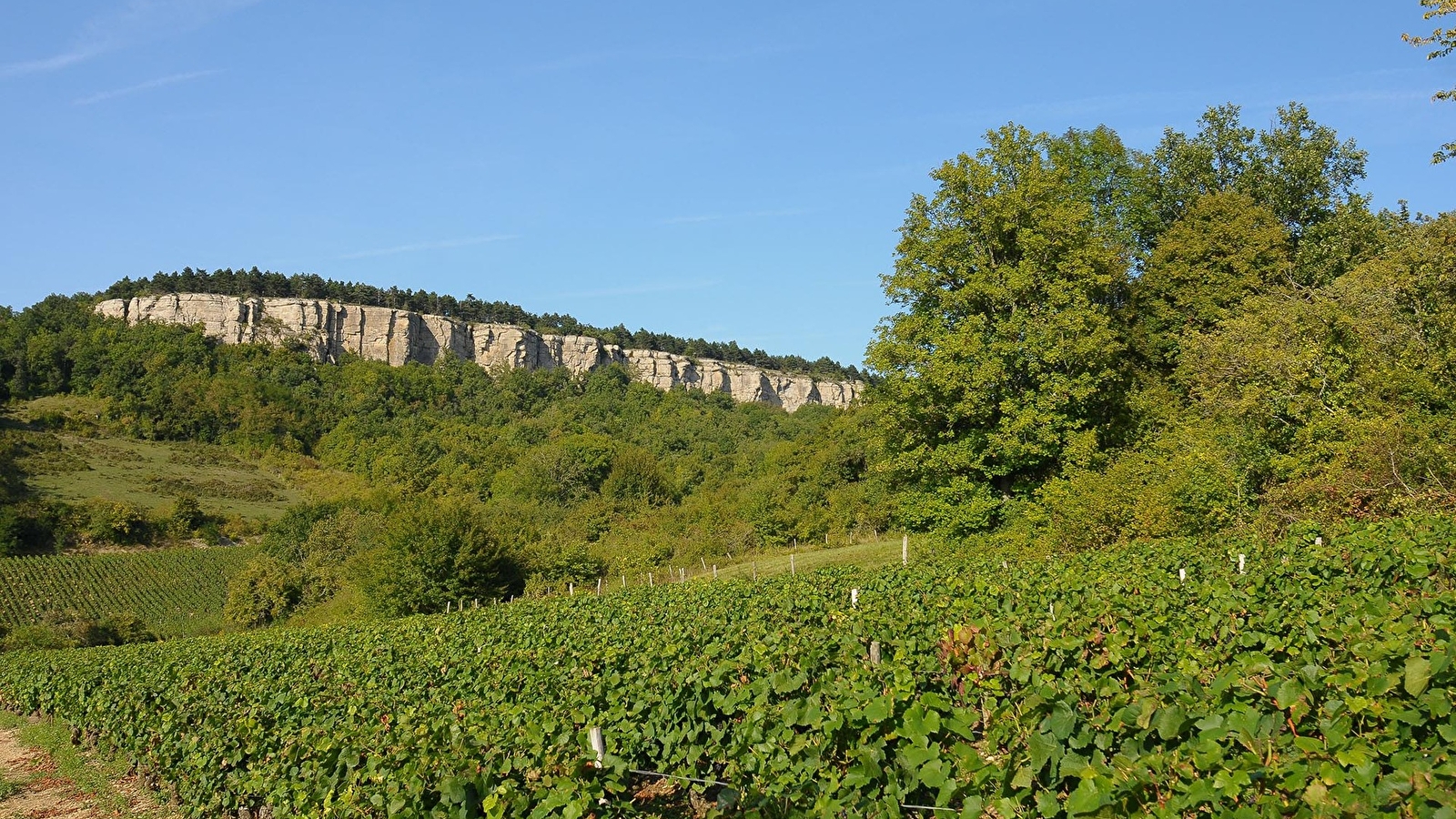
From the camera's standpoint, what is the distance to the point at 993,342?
21.8m

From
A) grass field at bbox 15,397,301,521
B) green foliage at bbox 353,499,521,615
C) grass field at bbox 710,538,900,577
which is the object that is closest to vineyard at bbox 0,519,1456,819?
grass field at bbox 710,538,900,577

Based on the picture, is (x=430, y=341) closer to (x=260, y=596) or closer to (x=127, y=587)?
(x=127, y=587)

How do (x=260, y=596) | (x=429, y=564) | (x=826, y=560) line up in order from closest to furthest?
(x=826, y=560) < (x=429, y=564) < (x=260, y=596)

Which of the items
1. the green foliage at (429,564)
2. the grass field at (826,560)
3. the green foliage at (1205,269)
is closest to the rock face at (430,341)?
the grass field at (826,560)

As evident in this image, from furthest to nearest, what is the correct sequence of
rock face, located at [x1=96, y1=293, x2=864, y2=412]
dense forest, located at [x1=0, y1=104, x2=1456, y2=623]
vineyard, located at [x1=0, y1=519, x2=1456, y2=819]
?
1. rock face, located at [x1=96, y1=293, x2=864, y2=412]
2. dense forest, located at [x1=0, y1=104, x2=1456, y2=623]
3. vineyard, located at [x1=0, y1=519, x2=1456, y2=819]

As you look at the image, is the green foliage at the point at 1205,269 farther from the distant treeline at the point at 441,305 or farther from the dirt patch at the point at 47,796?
the distant treeline at the point at 441,305

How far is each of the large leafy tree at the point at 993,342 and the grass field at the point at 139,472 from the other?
74.5 m

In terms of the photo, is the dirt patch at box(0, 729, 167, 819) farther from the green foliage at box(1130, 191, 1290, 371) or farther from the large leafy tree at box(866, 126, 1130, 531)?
the green foliage at box(1130, 191, 1290, 371)

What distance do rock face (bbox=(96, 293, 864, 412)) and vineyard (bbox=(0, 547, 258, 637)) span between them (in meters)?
68.4

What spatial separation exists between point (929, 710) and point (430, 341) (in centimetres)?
14814

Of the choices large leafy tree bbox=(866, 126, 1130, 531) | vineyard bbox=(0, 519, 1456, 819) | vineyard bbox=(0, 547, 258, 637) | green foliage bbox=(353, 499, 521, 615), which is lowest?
vineyard bbox=(0, 547, 258, 637)

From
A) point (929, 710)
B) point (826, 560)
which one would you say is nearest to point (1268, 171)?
point (826, 560)

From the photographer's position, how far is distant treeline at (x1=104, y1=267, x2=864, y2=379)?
136125mm

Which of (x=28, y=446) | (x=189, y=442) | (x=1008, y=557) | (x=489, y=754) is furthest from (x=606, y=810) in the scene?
(x=189, y=442)
